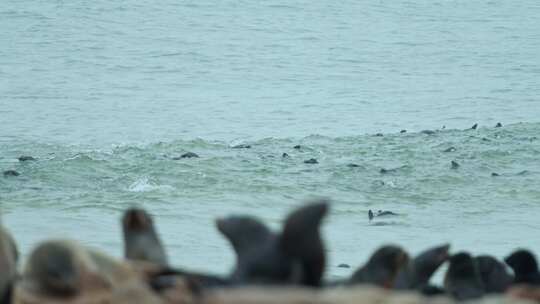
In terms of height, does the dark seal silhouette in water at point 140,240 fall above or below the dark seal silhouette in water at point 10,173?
above

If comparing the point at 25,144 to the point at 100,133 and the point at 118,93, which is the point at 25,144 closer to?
the point at 100,133

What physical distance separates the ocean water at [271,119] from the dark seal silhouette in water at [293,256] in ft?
23.1

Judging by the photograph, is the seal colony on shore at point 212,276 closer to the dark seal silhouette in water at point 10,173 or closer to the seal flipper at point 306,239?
the seal flipper at point 306,239

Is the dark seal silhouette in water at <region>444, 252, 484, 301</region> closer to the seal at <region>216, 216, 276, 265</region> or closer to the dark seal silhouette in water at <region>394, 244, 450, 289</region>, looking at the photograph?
the dark seal silhouette in water at <region>394, 244, 450, 289</region>

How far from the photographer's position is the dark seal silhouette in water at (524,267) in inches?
385

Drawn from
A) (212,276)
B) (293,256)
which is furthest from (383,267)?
Result: (293,256)

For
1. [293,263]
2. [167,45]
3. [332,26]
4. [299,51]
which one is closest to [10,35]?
[167,45]

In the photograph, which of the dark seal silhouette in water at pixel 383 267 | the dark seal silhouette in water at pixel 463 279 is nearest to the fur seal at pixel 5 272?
the dark seal silhouette in water at pixel 383 267

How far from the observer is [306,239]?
6684 millimetres

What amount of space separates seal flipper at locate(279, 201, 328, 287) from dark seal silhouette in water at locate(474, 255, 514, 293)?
3.00 metres

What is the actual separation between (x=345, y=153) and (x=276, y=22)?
31010 mm

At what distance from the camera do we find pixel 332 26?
177ft

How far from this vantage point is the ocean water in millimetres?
18386

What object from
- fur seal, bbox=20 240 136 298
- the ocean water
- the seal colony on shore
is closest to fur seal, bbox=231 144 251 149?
the ocean water
